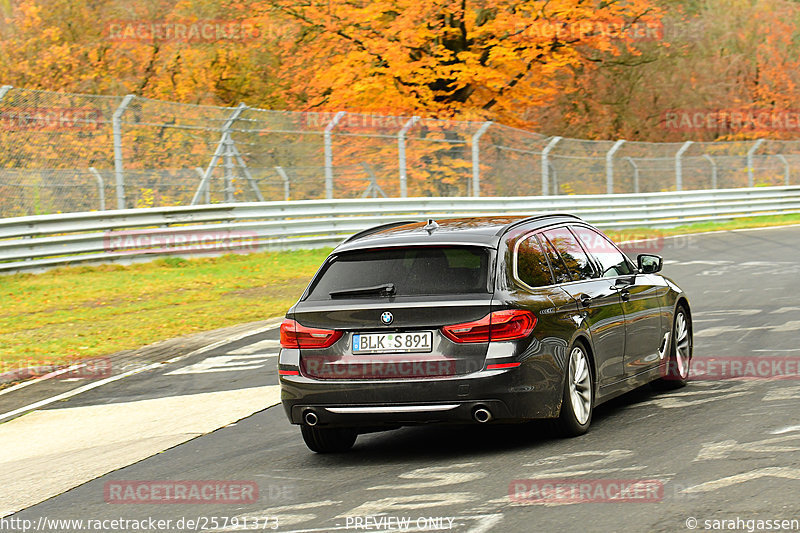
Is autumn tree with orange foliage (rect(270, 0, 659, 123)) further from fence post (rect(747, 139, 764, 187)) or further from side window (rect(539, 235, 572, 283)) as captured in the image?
side window (rect(539, 235, 572, 283))

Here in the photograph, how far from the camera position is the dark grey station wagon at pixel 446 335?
6.84 metres

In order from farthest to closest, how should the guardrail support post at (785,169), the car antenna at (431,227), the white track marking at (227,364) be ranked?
the guardrail support post at (785,169) → the white track marking at (227,364) → the car antenna at (431,227)

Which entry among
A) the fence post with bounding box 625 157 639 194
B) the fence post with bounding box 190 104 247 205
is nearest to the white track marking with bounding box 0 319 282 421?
the fence post with bounding box 190 104 247 205

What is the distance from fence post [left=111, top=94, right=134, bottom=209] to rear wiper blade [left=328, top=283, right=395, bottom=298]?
1468 cm

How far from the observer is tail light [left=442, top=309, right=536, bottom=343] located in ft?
22.4

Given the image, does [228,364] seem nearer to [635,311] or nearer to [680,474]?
[635,311]

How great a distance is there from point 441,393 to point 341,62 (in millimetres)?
28146

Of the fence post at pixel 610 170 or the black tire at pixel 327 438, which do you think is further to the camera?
the fence post at pixel 610 170

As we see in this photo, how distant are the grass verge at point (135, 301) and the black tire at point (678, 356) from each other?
6.30 m

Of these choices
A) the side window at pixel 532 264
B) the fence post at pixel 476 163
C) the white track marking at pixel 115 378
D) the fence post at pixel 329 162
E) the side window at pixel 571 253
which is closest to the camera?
the side window at pixel 532 264

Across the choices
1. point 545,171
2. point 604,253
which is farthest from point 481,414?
point 545,171

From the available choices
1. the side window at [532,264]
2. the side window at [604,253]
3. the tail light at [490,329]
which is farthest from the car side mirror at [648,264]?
the tail light at [490,329]

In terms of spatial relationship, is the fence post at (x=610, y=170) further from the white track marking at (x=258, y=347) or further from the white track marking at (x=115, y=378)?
the white track marking at (x=258, y=347)

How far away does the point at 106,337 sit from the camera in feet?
44.3
